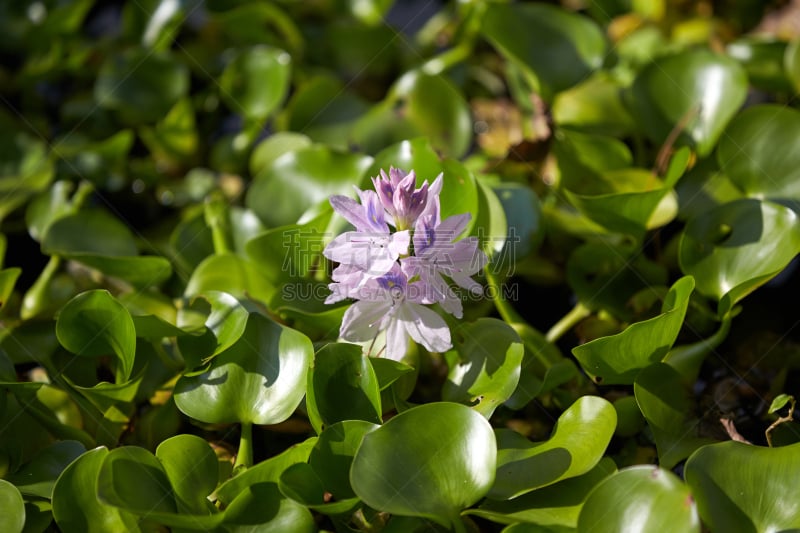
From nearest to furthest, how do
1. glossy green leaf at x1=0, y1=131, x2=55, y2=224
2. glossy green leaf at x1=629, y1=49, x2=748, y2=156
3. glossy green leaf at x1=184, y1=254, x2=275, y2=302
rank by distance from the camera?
1. glossy green leaf at x1=184, y1=254, x2=275, y2=302
2. glossy green leaf at x1=629, y1=49, x2=748, y2=156
3. glossy green leaf at x1=0, y1=131, x2=55, y2=224

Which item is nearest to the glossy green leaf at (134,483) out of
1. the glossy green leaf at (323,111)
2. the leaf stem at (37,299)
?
the leaf stem at (37,299)

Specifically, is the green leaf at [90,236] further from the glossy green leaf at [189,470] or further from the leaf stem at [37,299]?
the glossy green leaf at [189,470]

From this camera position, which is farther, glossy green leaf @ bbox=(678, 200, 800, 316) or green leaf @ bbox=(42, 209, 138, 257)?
green leaf @ bbox=(42, 209, 138, 257)

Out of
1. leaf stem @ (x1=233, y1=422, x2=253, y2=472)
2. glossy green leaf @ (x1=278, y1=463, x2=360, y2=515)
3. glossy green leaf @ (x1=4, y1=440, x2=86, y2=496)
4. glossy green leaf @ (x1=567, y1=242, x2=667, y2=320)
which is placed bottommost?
glossy green leaf @ (x1=567, y1=242, x2=667, y2=320)

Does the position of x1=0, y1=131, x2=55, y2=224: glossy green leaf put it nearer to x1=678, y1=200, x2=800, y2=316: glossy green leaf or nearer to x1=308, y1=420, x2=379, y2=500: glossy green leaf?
x1=308, y1=420, x2=379, y2=500: glossy green leaf

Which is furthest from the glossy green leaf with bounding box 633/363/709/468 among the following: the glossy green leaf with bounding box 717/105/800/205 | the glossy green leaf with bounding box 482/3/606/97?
the glossy green leaf with bounding box 482/3/606/97

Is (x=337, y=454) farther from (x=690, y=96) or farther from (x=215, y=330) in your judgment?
(x=690, y=96)

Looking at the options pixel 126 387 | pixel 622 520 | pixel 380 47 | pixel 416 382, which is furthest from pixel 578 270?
pixel 380 47
